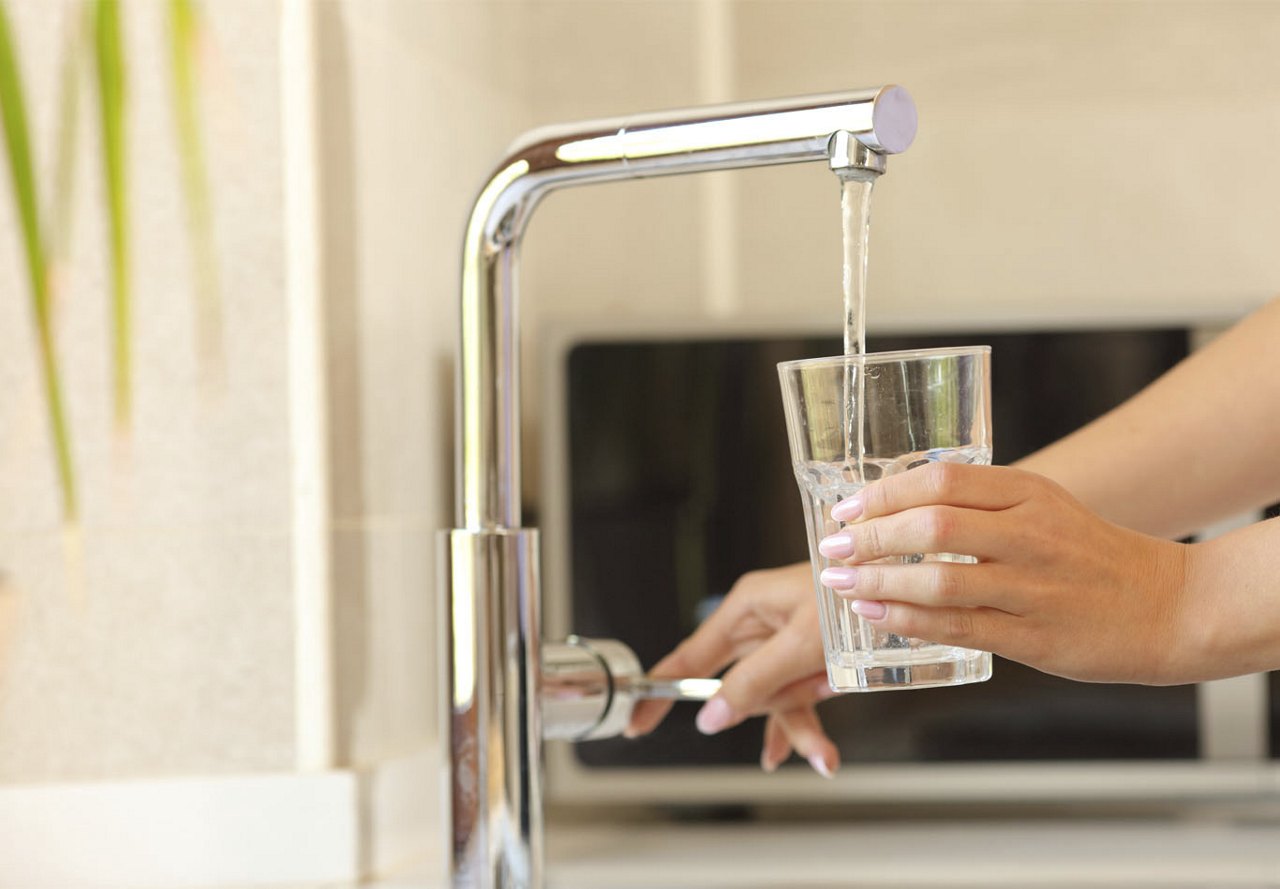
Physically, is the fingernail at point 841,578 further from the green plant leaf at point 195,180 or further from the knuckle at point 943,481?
the green plant leaf at point 195,180

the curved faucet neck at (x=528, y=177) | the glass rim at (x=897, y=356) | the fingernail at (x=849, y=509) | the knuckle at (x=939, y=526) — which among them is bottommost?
the knuckle at (x=939, y=526)

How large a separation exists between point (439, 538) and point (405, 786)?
434 millimetres

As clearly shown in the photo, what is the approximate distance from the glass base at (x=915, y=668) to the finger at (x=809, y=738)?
0.20 meters

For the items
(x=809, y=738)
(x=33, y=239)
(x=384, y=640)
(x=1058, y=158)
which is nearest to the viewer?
(x=809, y=738)

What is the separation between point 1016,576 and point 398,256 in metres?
0.67

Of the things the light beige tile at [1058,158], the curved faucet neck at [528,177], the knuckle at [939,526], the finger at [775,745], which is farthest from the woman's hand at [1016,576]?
the light beige tile at [1058,158]

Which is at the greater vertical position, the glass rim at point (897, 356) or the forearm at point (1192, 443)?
the glass rim at point (897, 356)

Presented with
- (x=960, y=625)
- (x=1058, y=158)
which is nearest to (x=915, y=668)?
(x=960, y=625)

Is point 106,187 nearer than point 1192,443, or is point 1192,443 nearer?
point 1192,443

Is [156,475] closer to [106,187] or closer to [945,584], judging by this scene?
[106,187]

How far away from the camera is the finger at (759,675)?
2.11 ft

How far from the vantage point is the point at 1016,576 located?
434 mm

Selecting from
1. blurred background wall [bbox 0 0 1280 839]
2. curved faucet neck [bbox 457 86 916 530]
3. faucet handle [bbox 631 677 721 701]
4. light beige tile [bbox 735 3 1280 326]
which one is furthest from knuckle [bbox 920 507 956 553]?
light beige tile [bbox 735 3 1280 326]

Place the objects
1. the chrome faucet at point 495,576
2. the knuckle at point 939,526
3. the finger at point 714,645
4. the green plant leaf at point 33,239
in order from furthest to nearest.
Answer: the green plant leaf at point 33,239, the finger at point 714,645, the chrome faucet at point 495,576, the knuckle at point 939,526
